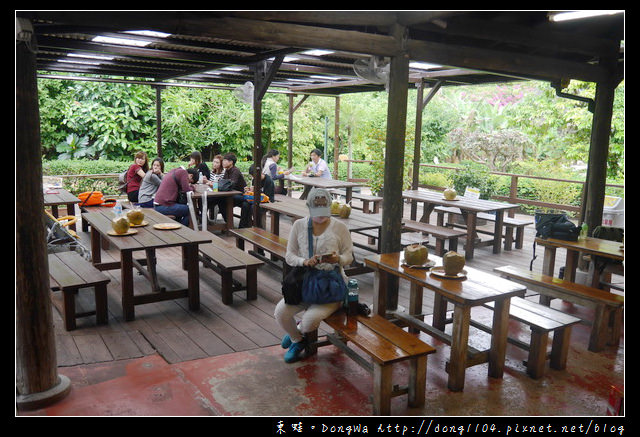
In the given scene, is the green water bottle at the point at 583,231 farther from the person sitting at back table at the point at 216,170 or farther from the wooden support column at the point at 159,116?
the wooden support column at the point at 159,116

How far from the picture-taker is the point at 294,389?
11.4 feet

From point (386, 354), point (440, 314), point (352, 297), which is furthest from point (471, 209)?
point (386, 354)

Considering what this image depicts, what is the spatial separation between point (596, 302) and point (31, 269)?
13.2ft

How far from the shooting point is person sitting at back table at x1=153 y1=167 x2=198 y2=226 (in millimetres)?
7320

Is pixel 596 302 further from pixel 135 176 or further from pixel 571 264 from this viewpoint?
pixel 135 176

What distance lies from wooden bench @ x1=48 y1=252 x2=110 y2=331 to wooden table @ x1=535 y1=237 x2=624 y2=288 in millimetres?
4130

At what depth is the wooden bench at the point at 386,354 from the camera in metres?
3.12

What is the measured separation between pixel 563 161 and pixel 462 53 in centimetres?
1185

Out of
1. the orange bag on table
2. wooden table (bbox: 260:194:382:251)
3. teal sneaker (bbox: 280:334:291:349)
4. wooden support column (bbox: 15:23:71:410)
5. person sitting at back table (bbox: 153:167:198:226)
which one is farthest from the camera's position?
the orange bag on table

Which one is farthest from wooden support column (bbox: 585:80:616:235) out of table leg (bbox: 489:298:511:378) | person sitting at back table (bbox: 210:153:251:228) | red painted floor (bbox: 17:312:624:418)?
→ person sitting at back table (bbox: 210:153:251:228)

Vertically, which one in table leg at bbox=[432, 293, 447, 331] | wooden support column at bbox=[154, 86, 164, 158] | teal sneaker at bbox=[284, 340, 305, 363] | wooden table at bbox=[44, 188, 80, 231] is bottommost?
teal sneaker at bbox=[284, 340, 305, 363]

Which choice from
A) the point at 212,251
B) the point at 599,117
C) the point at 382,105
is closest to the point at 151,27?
the point at 212,251

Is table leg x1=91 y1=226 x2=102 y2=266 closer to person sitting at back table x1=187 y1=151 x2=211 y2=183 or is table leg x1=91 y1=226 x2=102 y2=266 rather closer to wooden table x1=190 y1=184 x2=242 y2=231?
wooden table x1=190 y1=184 x2=242 y2=231

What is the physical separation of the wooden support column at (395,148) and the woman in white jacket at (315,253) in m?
0.88
